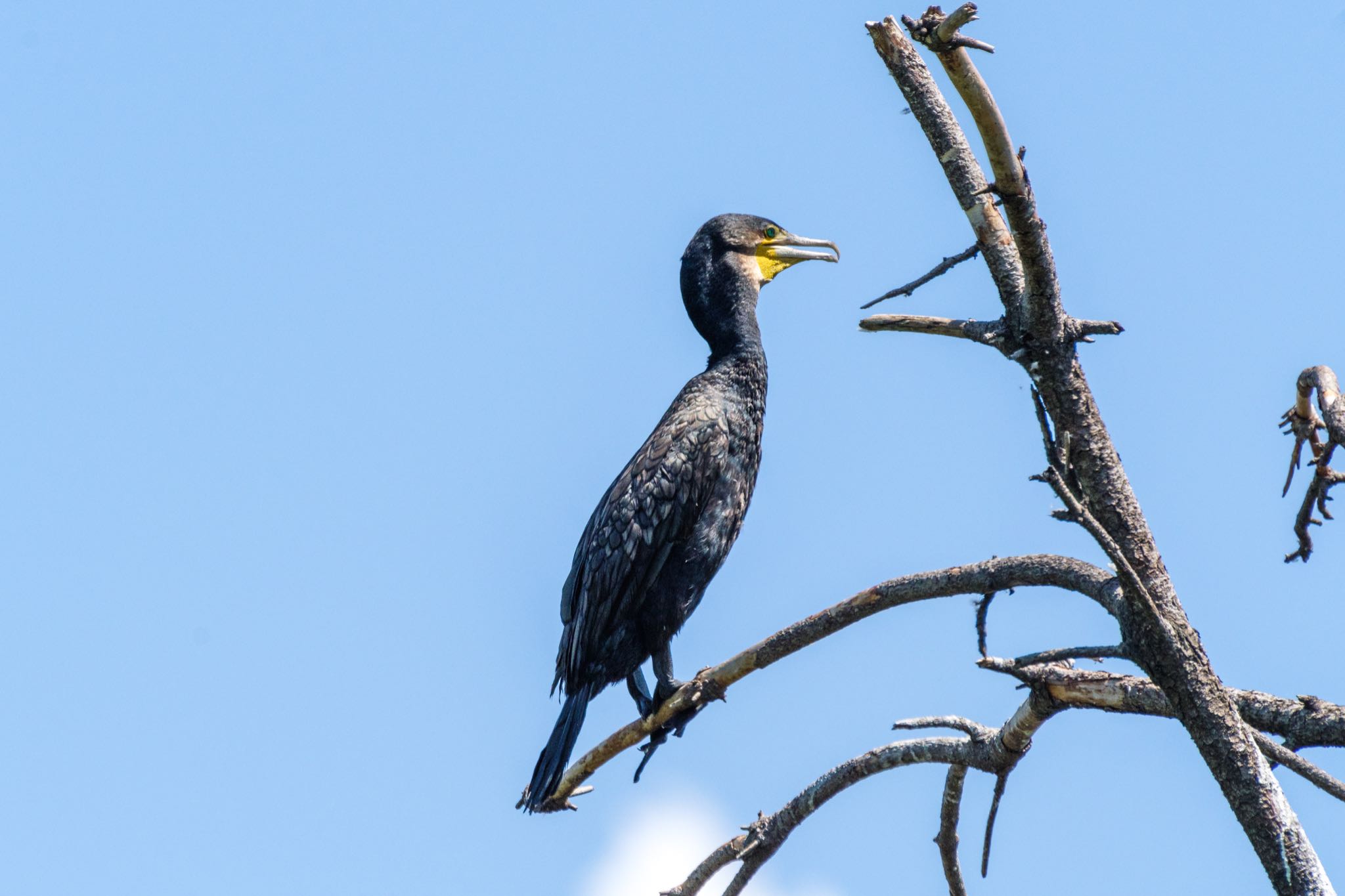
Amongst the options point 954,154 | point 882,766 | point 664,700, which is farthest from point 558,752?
point 954,154

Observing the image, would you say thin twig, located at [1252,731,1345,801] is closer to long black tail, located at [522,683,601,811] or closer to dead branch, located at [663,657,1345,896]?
dead branch, located at [663,657,1345,896]

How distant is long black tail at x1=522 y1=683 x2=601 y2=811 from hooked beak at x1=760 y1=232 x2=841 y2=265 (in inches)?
82.1

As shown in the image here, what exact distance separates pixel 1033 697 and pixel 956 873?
89cm

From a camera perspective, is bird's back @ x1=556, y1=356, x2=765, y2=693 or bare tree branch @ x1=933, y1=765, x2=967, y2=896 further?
bird's back @ x1=556, y1=356, x2=765, y2=693

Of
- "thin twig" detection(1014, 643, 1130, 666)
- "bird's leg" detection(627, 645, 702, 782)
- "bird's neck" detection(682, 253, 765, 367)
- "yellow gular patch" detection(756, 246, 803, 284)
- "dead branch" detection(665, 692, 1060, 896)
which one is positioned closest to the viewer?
"thin twig" detection(1014, 643, 1130, 666)

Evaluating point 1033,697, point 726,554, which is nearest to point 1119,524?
point 1033,697

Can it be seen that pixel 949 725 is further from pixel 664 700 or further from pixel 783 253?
pixel 783 253

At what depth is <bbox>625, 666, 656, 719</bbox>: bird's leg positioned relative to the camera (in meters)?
5.23

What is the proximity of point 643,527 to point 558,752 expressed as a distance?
86 cm

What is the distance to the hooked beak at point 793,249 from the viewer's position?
615 centimetres

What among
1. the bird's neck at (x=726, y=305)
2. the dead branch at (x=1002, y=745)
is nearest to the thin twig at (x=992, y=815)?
the dead branch at (x=1002, y=745)

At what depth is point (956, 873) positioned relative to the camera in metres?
4.14

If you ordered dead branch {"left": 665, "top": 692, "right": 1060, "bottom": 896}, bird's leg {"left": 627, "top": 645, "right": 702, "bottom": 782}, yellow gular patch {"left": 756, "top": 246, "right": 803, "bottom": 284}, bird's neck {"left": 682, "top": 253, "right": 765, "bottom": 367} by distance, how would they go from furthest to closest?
yellow gular patch {"left": 756, "top": 246, "right": 803, "bottom": 284} → bird's neck {"left": 682, "top": 253, "right": 765, "bottom": 367} → bird's leg {"left": 627, "top": 645, "right": 702, "bottom": 782} → dead branch {"left": 665, "top": 692, "right": 1060, "bottom": 896}

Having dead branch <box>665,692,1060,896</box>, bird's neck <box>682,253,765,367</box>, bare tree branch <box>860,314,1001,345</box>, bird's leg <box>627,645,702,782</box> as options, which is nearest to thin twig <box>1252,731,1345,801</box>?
dead branch <box>665,692,1060,896</box>
